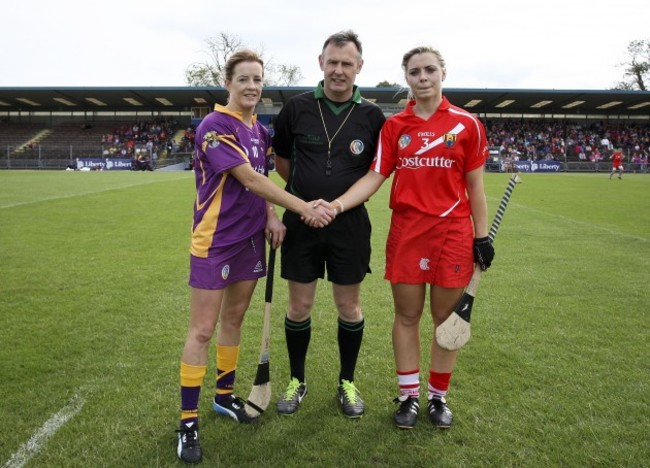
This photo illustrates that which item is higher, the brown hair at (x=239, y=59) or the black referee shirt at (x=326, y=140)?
the brown hair at (x=239, y=59)

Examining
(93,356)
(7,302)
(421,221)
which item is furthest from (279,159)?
(7,302)

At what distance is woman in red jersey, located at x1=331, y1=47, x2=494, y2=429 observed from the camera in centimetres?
288

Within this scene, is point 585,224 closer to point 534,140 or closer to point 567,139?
point 534,140

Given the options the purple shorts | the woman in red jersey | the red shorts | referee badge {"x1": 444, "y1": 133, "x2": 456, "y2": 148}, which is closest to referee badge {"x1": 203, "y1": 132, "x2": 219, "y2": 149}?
the purple shorts

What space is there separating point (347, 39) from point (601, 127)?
5034 centimetres

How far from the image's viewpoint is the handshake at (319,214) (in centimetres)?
288

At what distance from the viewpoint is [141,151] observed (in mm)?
37281

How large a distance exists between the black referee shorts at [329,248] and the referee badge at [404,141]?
1.52 feet

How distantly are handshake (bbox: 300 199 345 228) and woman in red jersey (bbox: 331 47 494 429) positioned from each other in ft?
0.25

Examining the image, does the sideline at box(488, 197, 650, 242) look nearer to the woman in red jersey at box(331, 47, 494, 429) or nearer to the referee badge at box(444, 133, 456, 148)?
the woman in red jersey at box(331, 47, 494, 429)

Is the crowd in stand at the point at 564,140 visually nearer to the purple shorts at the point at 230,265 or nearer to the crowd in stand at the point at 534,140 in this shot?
the crowd in stand at the point at 534,140

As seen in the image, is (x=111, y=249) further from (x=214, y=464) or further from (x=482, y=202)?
(x=482, y=202)

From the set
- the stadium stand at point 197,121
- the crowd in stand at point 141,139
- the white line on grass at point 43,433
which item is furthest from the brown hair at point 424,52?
the crowd in stand at point 141,139

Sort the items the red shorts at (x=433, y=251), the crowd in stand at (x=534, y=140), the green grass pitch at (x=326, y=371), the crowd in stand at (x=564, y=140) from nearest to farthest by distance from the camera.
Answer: the green grass pitch at (x=326, y=371) < the red shorts at (x=433, y=251) < the crowd in stand at (x=534, y=140) < the crowd in stand at (x=564, y=140)
